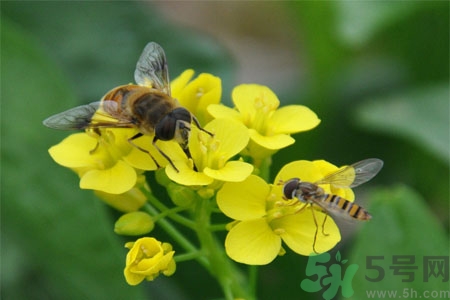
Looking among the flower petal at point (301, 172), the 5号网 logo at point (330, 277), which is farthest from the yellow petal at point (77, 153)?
the 5号网 logo at point (330, 277)

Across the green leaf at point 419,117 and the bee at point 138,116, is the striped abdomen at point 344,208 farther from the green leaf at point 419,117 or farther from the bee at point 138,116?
the green leaf at point 419,117

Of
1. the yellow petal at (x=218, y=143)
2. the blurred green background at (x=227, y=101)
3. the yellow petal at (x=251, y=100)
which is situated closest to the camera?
the yellow petal at (x=218, y=143)

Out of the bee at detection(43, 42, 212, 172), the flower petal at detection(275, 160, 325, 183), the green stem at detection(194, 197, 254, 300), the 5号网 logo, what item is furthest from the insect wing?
the 5号网 logo

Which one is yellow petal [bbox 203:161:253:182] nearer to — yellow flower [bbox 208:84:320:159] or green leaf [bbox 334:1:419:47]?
yellow flower [bbox 208:84:320:159]

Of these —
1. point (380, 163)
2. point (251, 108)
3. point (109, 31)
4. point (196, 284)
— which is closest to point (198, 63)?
point (109, 31)

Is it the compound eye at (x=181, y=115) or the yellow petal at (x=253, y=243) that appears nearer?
the yellow petal at (x=253, y=243)

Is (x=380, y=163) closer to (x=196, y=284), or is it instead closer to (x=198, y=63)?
(x=196, y=284)
